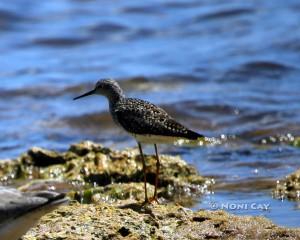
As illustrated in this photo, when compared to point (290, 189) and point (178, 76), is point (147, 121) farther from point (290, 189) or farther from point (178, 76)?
point (178, 76)

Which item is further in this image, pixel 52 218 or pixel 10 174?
pixel 10 174

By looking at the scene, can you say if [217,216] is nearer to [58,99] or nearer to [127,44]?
[58,99]

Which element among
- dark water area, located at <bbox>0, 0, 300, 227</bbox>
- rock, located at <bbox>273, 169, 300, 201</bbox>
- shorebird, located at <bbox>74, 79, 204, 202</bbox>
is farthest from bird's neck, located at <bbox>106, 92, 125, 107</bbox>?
rock, located at <bbox>273, 169, 300, 201</bbox>

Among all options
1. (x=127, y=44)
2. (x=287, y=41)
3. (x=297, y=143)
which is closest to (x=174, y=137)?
(x=297, y=143)

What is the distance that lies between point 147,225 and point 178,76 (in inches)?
439

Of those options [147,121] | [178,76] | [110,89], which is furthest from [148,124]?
[178,76]

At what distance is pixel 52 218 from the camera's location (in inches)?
298

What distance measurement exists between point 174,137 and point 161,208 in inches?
40.9

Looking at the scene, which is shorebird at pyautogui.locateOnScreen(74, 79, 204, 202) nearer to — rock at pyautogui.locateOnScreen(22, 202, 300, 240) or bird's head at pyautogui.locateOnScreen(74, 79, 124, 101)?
bird's head at pyautogui.locateOnScreen(74, 79, 124, 101)

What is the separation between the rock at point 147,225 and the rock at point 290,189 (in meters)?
2.01

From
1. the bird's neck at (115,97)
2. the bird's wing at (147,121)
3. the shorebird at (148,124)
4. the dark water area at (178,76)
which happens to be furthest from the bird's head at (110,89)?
the dark water area at (178,76)

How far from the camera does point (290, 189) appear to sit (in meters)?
9.74

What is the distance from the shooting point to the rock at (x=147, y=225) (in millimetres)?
7203

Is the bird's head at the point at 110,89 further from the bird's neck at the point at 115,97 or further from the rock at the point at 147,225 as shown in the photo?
the rock at the point at 147,225
